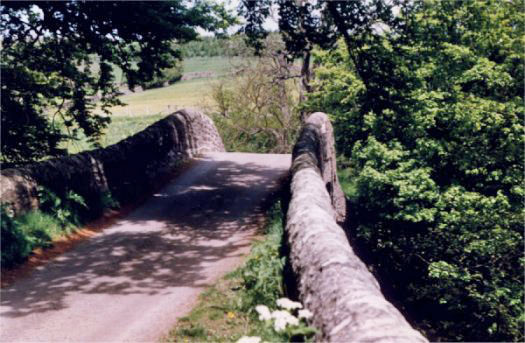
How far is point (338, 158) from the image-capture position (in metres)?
31.3

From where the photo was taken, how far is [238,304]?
6.86 meters

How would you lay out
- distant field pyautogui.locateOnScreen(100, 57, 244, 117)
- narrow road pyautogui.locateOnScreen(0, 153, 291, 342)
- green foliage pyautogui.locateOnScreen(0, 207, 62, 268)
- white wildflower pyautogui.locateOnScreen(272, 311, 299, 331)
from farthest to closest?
distant field pyautogui.locateOnScreen(100, 57, 244, 117) → green foliage pyautogui.locateOnScreen(0, 207, 62, 268) → narrow road pyautogui.locateOnScreen(0, 153, 291, 342) → white wildflower pyautogui.locateOnScreen(272, 311, 299, 331)

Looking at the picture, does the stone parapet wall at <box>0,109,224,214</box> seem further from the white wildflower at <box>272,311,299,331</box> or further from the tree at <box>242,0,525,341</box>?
the tree at <box>242,0,525,341</box>

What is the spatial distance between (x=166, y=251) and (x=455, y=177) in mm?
14526

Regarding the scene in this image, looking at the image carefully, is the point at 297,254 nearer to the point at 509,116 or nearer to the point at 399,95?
the point at 399,95

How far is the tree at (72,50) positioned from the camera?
11961 mm

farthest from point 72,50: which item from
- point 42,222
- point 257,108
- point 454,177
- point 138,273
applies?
point 257,108

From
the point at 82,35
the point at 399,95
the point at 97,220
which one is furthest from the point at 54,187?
the point at 399,95

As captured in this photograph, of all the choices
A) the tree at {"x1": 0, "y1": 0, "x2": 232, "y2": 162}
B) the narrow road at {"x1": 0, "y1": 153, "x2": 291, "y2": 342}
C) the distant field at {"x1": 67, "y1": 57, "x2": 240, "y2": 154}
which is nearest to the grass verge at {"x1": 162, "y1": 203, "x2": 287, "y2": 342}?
the narrow road at {"x1": 0, "y1": 153, "x2": 291, "y2": 342}

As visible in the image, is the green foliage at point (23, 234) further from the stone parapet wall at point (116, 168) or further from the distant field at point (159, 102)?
the distant field at point (159, 102)

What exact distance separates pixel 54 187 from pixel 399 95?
879cm

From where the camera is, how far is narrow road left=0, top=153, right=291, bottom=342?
6.57 m

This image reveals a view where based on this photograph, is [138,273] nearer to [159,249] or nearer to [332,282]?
[159,249]

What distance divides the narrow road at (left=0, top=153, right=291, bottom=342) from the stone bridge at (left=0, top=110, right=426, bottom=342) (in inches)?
0.8
